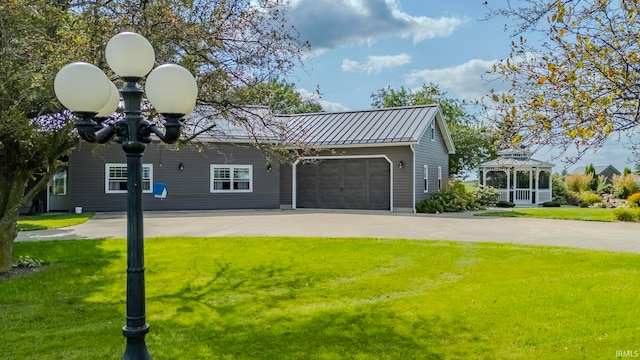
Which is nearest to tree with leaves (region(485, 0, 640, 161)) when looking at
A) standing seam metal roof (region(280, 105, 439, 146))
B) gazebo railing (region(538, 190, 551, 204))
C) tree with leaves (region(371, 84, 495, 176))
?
standing seam metal roof (region(280, 105, 439, 146))

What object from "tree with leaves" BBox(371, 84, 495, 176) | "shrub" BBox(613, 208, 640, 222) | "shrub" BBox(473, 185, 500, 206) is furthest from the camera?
"tree with leaves" BBox(371, 84, 495, 176)

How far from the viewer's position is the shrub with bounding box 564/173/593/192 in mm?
26688

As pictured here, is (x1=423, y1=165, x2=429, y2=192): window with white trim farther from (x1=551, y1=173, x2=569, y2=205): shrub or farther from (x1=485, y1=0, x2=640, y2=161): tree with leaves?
(x1=485, y1=0, x2=640, y2=161): tree with leaves

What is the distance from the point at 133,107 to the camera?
325 centimetres

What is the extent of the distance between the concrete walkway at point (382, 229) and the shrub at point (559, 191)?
1157cm

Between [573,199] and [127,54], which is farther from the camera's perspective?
[573,199]

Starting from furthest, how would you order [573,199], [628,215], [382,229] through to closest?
1. [573,199]
2. [628,215]
3. [382,229]

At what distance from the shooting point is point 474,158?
29844 millimetres

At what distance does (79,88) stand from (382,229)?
33.6 ft

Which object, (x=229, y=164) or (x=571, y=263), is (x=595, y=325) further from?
(x=229, y=164)

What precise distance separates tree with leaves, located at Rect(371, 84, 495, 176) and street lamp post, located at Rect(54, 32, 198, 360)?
23214 millimetres

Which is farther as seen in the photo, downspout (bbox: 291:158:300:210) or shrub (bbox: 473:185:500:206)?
shrub (bbox: 473:185:500:206)

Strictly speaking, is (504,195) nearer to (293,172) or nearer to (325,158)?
(325,158)

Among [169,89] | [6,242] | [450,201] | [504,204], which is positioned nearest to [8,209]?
[6,242]
